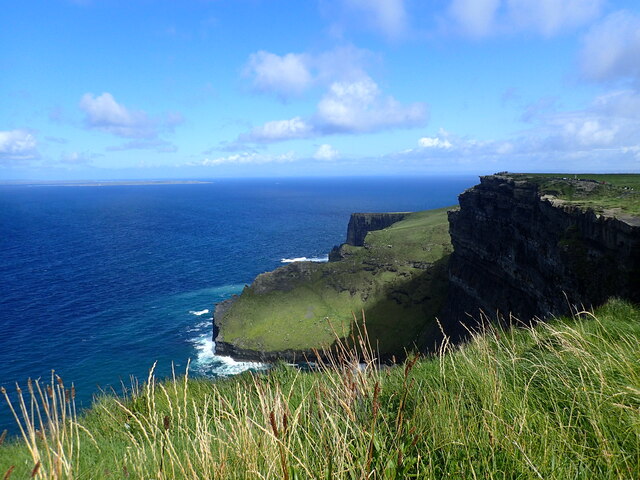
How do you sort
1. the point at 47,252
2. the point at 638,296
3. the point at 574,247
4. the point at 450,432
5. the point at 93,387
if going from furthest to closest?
the point at 47,252 → the point at 93,387 → the point at 574,247 → the point at 638,296 → the point at 450,432

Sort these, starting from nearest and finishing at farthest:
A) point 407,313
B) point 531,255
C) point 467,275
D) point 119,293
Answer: point 531,255 → point 467,275 → point 407,313 → point 119,293

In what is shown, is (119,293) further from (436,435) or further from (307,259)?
(436,435)

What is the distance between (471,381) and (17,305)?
282ft

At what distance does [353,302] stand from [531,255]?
31803 millimetres

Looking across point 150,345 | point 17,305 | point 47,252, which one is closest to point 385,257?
point 150,345

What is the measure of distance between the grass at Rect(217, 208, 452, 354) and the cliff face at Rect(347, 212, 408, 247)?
4122cm

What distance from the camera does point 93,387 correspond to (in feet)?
150

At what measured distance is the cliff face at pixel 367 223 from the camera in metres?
120

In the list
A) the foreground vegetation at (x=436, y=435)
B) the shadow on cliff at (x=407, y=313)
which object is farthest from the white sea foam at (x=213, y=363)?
the foreground vegetation at (x=436, y=435)

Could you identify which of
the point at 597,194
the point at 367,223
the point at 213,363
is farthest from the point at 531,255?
the point at 367,223

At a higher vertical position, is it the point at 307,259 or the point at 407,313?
the point at 307,259

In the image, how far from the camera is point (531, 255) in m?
39.7

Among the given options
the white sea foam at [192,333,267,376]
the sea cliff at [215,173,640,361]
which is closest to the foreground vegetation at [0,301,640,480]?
the sea cliff at [215,173,640,361]

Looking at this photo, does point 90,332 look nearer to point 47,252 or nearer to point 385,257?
point 385,257
